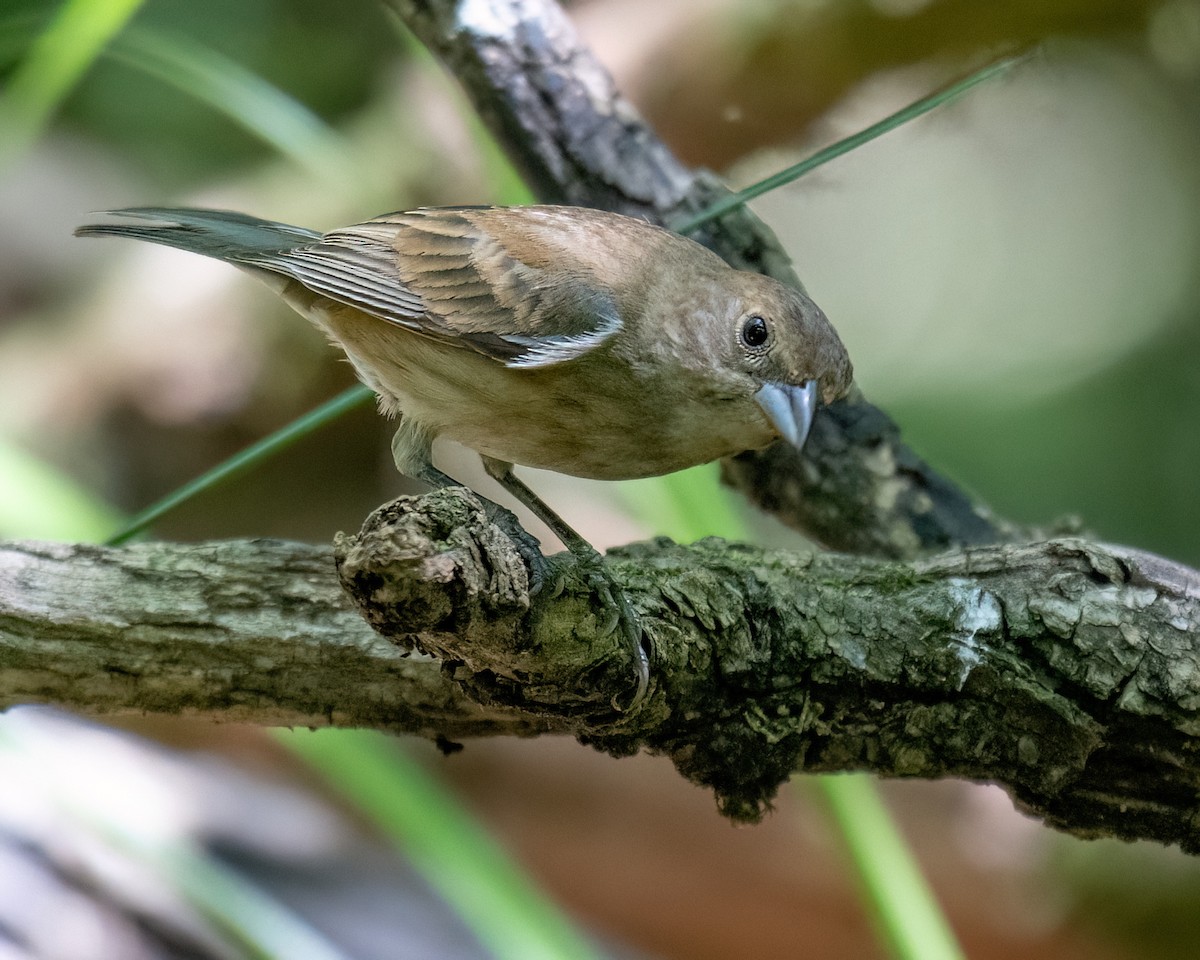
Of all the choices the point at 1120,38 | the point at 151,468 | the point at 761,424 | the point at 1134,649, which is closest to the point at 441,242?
the point at 761,424

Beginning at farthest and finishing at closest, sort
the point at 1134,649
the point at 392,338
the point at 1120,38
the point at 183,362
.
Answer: the point at 183,362, the point at 1120,38, the point at 392,338, the point at 1134,649

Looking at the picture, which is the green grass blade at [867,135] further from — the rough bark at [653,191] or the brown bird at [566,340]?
the rough bark at [653,191]

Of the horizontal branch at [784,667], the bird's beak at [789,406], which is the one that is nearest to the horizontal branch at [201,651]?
the horizontal branch at [784,667]

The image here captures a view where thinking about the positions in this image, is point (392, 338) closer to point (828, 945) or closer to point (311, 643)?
point (311, 643)

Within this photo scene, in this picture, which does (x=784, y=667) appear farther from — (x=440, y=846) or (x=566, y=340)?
(x=440, y=846)

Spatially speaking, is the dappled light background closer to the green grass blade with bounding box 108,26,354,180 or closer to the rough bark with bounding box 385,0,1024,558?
the green grass blade with bounding box 108,26,354,180
